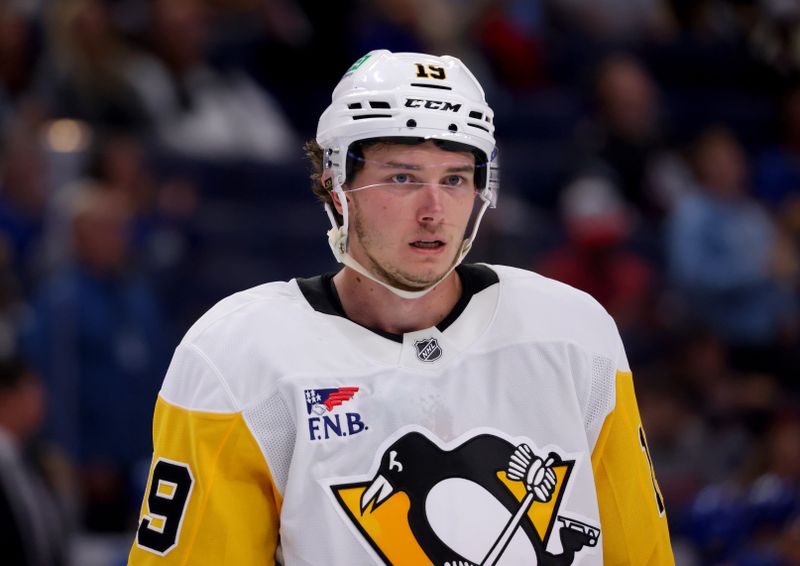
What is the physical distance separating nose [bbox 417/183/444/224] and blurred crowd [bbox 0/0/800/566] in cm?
246

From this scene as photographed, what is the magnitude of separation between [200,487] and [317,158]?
69 cm

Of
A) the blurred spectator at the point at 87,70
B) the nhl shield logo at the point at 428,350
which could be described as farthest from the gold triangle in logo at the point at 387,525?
the blurred spectator at the point at 87,70

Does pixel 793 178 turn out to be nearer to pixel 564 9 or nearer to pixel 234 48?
pixel 564 9

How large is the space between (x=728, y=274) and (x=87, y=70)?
292cm

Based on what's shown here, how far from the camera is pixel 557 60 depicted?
25.0ft

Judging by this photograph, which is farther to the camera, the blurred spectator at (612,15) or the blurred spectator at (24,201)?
the blurred spectator at (612,15)

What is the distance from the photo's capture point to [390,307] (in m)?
2.31

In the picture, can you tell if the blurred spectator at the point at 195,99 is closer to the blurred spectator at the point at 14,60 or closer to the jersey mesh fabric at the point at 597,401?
the blurred spectator at the point at 14,60

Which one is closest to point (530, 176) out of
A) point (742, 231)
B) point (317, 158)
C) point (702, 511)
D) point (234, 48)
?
point (742, 231)

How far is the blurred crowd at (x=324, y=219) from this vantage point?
4676mm

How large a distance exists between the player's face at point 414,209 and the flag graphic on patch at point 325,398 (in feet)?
0.76

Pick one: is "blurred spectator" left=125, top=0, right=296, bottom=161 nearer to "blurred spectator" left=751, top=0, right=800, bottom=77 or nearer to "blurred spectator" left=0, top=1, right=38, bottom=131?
"blurred spectator" left=0, top=1, right=38, bottom=131

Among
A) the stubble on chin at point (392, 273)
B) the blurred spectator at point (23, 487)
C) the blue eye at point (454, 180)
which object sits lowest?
the blurred spectator at point (23, 487)

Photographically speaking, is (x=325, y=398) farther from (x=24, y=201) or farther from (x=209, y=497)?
(x=24, y=201)
